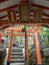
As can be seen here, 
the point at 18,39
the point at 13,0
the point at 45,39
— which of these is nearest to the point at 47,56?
the point at 45,39

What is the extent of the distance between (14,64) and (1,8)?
501 centimetres

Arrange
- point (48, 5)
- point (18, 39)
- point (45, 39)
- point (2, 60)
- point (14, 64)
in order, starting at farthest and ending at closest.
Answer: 1. point (18, 39)
2. point (45, 39)
3. point (14, 64)
4. point (2, 60)
5. point (48, 5)

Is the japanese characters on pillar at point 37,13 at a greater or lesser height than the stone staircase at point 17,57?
greater

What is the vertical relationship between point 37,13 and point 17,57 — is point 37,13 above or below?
above

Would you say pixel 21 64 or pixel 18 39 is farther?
pixel 18 39

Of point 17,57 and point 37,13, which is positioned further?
point 17,57

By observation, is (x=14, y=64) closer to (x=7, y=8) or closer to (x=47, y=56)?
(x=47, y=56)

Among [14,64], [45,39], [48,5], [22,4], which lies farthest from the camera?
[45,39]

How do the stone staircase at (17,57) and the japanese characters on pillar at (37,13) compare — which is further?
the stone staircase at (17,57)

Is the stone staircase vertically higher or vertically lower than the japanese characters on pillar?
lower

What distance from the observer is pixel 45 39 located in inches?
447

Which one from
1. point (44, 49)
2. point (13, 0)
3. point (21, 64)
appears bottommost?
point (21, 64)

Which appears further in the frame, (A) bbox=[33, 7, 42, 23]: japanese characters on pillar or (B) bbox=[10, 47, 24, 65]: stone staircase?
(B) bbox=[10, 47, 24, 65]: stone staircase

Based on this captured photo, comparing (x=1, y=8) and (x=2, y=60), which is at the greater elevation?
(x=1, y=8)
